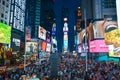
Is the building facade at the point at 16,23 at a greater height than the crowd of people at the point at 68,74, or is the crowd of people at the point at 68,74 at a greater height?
the building facade at the point at 16,23

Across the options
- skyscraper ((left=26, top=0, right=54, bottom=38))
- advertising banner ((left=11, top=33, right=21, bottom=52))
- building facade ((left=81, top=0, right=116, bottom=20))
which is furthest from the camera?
skyscraper ((left=26, top=0, right=54, bottom=38))

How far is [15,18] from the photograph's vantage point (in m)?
84.4

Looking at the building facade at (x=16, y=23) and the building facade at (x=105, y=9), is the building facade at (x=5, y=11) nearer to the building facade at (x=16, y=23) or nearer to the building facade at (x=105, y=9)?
the building facade at (x=16, y=23)

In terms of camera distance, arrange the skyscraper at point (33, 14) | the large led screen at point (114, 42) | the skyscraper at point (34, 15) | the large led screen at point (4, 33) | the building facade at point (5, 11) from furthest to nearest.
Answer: the skyscraper at point (33, 14), the skyscraper at point (34, 15), the building facade at point (5, 11), the large led screen at point (114, 42), the large led screen at point (4, 33)

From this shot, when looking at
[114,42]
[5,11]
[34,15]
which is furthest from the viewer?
[34,15]

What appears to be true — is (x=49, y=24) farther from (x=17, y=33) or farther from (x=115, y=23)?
(x=115, y=23)

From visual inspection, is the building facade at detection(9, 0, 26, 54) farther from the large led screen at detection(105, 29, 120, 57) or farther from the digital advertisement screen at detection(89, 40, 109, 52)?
the large led screen at detection(105, 29, 120, 57)

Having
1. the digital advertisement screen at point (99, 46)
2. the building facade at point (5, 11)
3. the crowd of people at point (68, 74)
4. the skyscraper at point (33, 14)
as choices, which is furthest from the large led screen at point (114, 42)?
the skyscraper at point (33, 14)

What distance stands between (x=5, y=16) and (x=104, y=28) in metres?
33.0

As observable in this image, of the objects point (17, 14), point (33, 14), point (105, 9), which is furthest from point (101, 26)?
point (33, 14)

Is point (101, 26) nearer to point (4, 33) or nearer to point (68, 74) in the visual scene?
point (68, 74)

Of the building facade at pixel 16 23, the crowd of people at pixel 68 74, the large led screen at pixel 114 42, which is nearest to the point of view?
the crowd of people at pixel 68 74

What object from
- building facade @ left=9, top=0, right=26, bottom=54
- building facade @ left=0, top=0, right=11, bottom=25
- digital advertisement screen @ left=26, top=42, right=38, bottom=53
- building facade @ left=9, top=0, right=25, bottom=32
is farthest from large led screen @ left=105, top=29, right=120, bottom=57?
digital advertisement screen @ left=26, top=42, right=38, bottom=53

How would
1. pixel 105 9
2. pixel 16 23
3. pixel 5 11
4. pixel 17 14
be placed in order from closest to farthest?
pixel 5 11
pixel 105 9
pixel 16 23
pixel 17 14
